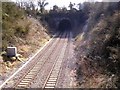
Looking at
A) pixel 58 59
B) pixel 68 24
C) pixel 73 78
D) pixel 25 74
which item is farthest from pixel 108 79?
pixel 68 24

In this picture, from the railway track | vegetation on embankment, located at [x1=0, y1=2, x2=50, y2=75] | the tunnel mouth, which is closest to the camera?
the railway track

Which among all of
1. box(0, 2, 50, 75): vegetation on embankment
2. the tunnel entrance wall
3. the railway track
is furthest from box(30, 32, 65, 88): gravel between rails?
the tunnel entrance wall

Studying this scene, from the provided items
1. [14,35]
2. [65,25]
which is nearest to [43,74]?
[14,35]

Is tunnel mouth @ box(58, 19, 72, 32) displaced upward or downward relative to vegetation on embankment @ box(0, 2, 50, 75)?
downward

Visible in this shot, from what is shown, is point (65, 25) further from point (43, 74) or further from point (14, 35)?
point (43, 74)

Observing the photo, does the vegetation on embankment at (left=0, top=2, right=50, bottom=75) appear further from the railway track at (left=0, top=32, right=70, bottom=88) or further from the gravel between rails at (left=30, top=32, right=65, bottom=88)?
the gravel between rails at (left=30, top=32, right=65, bottom=88)

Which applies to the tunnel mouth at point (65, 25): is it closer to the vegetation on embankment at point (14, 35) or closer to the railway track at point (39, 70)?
the vegetation on embankment at point (14, 35)

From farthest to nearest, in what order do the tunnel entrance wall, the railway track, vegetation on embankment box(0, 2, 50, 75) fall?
the tunnel entrance wall < vegetation on embankment box(0, 2, 50, 75) < the railway track

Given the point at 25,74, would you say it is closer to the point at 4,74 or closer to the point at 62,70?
the point at 4,74

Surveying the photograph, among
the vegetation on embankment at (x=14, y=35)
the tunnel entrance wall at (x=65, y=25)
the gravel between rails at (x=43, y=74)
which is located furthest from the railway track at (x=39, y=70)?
the tunnel entrance wall at (x=65, y=25)

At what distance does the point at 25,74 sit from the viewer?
22156 millimetres

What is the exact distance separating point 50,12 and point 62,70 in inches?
2429

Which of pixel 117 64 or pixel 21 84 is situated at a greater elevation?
pixel 117 64

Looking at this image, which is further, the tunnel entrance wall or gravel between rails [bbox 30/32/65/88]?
the tunnel entrance wall
